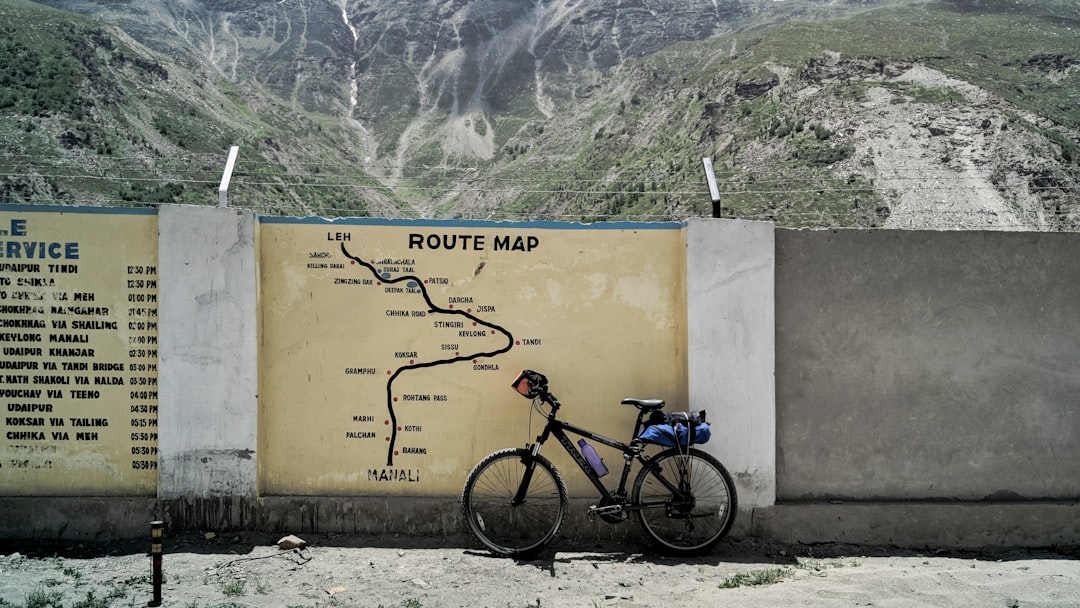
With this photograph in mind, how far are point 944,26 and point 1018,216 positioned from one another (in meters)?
36.7

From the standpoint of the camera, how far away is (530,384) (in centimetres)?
493

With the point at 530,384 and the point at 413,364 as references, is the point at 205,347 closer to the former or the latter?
the point at 413,364

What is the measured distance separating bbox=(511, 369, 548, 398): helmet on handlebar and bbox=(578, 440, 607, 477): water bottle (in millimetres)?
445

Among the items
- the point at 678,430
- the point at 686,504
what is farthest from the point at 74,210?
the point at 686,504

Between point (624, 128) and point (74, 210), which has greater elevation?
point (624, 128)

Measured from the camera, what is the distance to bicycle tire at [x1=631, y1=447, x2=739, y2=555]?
16.0ft

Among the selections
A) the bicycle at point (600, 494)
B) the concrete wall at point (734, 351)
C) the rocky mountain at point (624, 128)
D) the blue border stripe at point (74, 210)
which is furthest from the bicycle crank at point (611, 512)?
the blue border stripe at point (74, 210)

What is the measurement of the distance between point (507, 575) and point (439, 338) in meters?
1.63

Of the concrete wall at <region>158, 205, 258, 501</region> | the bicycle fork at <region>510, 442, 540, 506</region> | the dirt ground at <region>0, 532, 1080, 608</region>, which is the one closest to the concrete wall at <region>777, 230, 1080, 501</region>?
the dirt ground at <region>0, 532, 1080, 608</region>

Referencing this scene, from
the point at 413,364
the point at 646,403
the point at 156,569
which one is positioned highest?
the point at 413,364

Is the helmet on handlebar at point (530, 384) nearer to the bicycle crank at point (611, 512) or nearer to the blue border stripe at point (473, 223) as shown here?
the bicycle crank at point (611, 512)

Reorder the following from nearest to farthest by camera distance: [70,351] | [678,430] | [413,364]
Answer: [678,430], [70,351], [413,364]

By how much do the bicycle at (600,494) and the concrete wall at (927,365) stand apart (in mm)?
623

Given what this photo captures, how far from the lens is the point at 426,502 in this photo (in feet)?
16.8
